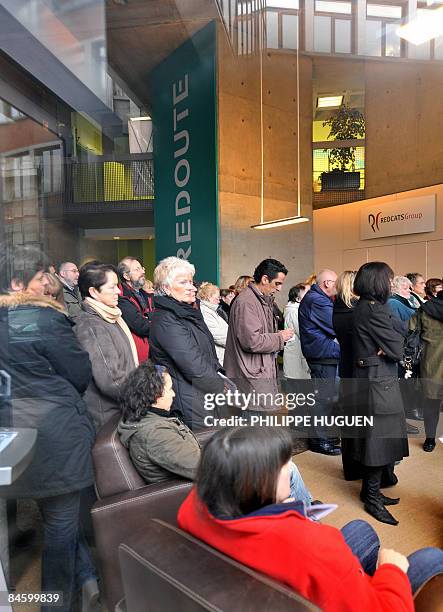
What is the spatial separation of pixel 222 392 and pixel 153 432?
0.92m

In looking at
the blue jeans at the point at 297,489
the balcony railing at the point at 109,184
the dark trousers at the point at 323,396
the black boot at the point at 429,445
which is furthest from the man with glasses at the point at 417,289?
the balcony railing at the point at 109,184

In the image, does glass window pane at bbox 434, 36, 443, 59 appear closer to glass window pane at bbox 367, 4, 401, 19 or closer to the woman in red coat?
glass window pane at bbox 367, 4, 401, 19

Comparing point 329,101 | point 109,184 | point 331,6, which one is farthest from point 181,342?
point 329,101

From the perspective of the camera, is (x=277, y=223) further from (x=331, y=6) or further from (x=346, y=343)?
(x=346, y=343)

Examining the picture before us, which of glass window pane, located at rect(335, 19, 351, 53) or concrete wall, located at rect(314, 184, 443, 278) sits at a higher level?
glass window pane, located at rect(335, 19, 351, 53)

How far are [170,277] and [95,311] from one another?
0.40m

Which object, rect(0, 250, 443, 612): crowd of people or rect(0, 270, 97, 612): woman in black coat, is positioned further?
rect(0, 270, 97, 612): woman in black coat

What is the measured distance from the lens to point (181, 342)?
2211 millimetres

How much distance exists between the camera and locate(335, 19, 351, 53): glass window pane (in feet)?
17.2

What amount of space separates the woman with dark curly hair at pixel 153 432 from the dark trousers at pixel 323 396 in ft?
5.65

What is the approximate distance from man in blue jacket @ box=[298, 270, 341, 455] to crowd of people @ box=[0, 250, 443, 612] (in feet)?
0.03

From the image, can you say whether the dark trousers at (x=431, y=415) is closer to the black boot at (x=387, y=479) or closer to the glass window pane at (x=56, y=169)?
the black boot at (x=387, y=479)

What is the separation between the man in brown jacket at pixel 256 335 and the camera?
2967mm

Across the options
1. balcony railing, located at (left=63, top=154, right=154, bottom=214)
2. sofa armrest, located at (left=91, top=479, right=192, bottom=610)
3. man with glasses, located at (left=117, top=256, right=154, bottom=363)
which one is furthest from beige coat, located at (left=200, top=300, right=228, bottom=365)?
sofa armrest, located at (left=91, top=479, right=192, bottom=610)
